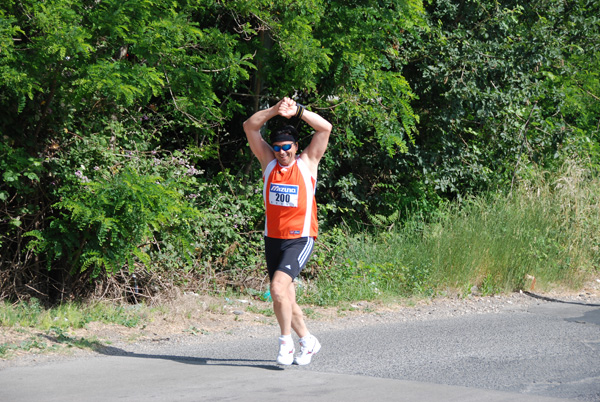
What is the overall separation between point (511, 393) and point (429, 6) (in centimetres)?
978

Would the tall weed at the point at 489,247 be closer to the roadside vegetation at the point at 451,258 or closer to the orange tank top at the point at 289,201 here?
the roadside vegetation at the point at 451,258

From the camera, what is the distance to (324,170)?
1263 centimetres

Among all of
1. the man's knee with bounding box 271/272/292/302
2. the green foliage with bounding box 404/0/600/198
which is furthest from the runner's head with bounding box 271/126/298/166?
the green foliage with bounding box 404/0/600/198

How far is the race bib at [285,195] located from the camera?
6.04m

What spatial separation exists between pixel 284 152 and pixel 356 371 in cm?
197

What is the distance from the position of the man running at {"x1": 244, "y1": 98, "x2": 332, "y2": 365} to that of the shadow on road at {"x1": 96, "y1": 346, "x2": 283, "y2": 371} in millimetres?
230

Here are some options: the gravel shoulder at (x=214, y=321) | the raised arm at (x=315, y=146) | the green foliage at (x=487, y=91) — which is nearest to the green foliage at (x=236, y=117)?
the green foliage at (x=487, y=91)

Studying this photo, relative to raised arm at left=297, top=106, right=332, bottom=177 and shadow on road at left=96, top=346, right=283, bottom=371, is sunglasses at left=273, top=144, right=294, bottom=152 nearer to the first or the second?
raised arm at left=297, top=106, right=332, bottom=177

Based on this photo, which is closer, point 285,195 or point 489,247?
point 285,195

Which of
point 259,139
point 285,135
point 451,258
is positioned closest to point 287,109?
point 285,135

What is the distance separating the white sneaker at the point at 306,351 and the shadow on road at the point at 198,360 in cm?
20

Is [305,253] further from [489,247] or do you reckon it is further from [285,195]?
[489,247]

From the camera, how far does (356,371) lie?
6004 millimetres

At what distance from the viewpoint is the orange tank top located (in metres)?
6.05
